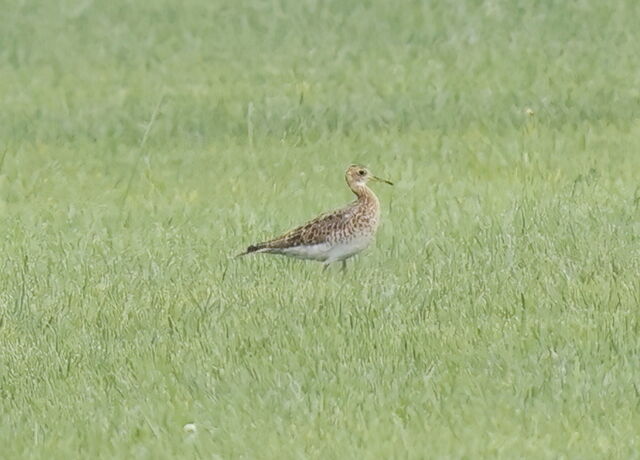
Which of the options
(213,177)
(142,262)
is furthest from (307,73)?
(142,262)

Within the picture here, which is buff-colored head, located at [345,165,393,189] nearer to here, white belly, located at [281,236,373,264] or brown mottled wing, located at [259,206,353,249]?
brown mottled wing, located at [259,206,353,249]

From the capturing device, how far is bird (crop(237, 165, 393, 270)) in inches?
427

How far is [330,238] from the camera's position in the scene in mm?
10844

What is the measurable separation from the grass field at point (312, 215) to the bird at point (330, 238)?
0.58 ft

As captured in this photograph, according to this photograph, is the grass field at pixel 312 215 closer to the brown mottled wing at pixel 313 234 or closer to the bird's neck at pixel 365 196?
the brown mottled wing at pixel 313 234

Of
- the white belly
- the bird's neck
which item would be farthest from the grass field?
the bird's neck

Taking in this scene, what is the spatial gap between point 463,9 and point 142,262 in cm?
928

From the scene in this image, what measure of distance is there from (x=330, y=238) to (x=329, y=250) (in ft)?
0.23

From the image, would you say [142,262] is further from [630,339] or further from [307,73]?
[307,73]

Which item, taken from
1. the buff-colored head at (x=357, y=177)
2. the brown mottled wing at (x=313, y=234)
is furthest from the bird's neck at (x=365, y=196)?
the brown mottled wing at (x=313, y=234)

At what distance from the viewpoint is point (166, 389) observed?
8.56 metres

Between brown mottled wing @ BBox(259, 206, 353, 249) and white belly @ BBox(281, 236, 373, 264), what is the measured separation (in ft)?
0.10

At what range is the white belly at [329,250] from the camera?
10836 mm

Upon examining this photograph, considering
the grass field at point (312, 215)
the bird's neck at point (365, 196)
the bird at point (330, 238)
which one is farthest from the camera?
the bird's neck at point (365, 196)
